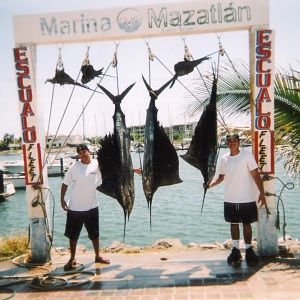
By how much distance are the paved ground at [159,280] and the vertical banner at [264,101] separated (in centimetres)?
126

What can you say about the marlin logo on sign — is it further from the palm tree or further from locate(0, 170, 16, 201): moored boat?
locate(0, 170, 16, 201): moored boat

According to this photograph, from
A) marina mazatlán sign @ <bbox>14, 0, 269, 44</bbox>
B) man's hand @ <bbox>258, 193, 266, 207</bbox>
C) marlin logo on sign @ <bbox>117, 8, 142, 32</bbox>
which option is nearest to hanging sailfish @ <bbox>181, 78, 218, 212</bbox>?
man's hand @ <bbox>258, 193, 266, 207</bbox>

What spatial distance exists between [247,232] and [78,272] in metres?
2.03

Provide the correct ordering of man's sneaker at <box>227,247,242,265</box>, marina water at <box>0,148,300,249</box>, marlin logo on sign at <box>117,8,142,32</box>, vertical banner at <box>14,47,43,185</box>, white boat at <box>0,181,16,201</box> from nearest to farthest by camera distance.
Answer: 1. man's sneaker at <box>227,247,242,265</box>
2. marlin logo on sign at <box>117,8,142,32</box>
3. vertical banner at <box>14,47,43,185</box>
4. marina water at <box>0,148,300,249</box>
5. white boat at <box>0,181,16,201</box>

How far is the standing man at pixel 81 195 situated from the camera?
4676mm

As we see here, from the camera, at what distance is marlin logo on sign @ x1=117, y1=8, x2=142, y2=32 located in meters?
4.75

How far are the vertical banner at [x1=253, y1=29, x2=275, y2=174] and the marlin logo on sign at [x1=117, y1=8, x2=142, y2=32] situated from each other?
143cm

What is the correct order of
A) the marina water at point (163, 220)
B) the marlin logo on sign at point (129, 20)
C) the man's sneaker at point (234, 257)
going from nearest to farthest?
the man's sneaker at point (234, 257)
the marlin logo on sign at point (129, 20)
the marina water at point (163, 220)

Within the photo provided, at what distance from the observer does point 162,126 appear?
4.58 metres

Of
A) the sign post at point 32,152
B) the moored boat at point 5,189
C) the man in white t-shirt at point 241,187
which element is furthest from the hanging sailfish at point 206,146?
the moored boat at point 5,189

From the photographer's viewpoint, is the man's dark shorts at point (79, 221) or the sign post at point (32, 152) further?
the sign post at point (32, 152)

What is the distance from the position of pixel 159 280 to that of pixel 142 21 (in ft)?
9.84

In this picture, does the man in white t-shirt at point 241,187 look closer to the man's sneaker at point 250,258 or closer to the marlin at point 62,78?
the man's sneaker at point 250,258

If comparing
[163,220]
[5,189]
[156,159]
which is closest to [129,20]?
[156,159]
